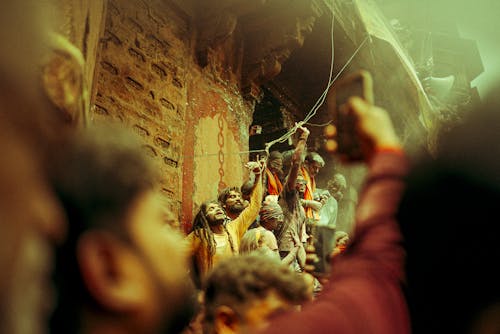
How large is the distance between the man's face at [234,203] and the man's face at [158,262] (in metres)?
4.95

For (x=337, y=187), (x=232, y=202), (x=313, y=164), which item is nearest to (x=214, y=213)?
(x=232, y=202)

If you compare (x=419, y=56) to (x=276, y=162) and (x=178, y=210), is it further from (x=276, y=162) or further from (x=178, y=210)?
(x=178, y=210)

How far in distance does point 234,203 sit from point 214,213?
52 centimetres

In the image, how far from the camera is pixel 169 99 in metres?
5.97

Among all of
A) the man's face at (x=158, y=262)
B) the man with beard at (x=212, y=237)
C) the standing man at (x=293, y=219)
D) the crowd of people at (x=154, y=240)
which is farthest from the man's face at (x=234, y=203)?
the man's face at (x=158, y=262)

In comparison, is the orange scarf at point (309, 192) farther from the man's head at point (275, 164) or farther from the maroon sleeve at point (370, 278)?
the maroon sleeve at point (370, 278)

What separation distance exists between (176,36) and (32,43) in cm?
582

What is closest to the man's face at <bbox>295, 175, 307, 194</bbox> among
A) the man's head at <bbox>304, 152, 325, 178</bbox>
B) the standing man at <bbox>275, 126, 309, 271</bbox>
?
the standing man at <bbox>275, 126, 309, 271</bbox>

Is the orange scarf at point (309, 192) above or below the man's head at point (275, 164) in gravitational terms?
below

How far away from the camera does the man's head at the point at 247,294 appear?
1.74 metres

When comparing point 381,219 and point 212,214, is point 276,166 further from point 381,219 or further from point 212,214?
point 381,219

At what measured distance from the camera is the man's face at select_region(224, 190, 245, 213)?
575 cm

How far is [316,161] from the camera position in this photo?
26.6ft

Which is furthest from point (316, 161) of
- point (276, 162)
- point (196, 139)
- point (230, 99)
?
point (196, 139)
